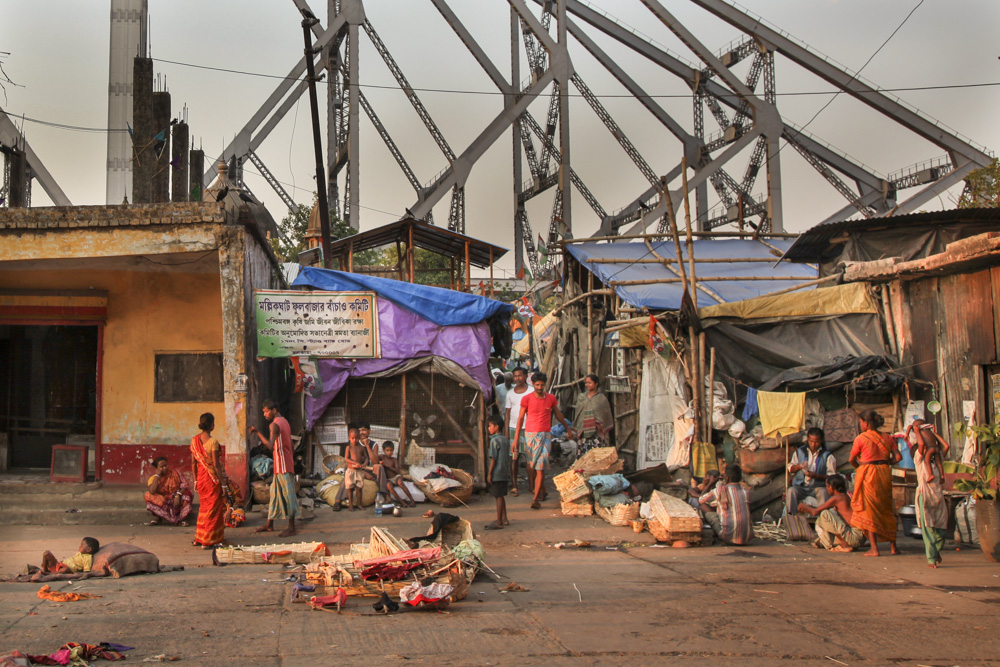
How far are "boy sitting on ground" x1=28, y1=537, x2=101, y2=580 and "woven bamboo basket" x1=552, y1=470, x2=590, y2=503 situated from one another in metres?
5.49

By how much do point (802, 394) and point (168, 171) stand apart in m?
10.3

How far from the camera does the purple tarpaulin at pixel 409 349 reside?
38.9 feet

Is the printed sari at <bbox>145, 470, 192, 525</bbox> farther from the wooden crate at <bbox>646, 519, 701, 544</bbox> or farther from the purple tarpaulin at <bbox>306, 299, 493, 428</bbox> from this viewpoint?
the wooden crate at <bbox>646, 519, 701, 544</bbox>

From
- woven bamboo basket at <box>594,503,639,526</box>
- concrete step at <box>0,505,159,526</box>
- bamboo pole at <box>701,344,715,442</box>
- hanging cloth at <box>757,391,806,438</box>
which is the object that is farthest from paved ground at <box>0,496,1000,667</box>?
bamboo pole at <box>701,344,715,442</box>

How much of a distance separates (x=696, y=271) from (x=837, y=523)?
7626mm

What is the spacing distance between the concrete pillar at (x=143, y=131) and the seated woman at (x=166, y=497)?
515 cm

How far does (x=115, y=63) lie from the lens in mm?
21125

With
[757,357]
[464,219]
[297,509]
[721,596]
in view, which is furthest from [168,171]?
[464,219]

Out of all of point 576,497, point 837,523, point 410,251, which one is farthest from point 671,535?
point 410,251

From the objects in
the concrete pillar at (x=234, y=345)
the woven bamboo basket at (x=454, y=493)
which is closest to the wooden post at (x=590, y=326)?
the woven bamboo basket at (x=454, y=493)

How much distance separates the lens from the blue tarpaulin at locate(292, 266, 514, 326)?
1201 cm

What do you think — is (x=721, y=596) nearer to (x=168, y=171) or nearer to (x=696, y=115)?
A: (x=168, y=171)

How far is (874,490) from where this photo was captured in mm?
8219

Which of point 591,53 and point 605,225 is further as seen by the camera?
point 591,53
